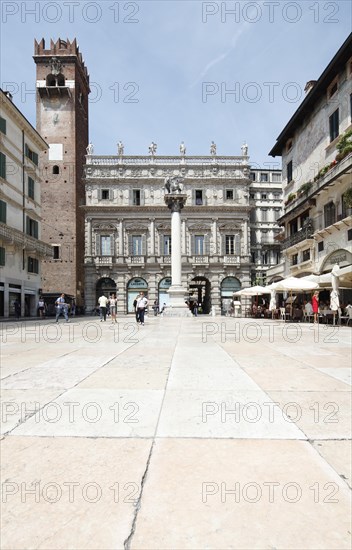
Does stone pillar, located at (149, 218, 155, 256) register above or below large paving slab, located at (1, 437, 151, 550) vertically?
above

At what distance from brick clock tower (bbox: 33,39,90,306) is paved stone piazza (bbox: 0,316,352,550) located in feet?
132

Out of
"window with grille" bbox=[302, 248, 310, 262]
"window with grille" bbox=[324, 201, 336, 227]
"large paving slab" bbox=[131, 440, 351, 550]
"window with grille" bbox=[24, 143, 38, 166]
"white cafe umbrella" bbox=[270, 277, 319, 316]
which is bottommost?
"large paving slab" bbox=[131, 440, 351, 550]

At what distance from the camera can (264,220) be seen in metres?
53.7

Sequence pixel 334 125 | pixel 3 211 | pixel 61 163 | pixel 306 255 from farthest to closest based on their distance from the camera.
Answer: pixel 61 163, pixel 3 211, pixel 306 255, pixel 334 125

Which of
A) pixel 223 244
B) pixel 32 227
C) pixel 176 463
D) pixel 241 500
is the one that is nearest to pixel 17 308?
pixel 32 227

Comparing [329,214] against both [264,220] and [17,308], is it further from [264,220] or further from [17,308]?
[264,220]

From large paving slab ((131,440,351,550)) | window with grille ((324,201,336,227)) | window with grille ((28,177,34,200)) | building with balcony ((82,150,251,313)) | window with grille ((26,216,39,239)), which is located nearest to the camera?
large paving slab ((131,440,351,550))

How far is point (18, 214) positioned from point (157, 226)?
1794cm

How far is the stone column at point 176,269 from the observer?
28188 mm

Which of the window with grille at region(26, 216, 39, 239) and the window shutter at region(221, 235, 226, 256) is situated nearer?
the window with grille at region(26, 216, 39, 239)

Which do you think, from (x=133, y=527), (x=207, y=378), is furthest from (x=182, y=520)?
(x=207, y=378)

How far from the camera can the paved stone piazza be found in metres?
1.89

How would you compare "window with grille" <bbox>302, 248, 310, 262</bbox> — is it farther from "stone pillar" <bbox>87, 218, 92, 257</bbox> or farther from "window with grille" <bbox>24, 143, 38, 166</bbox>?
"stone pillar" <bbox>87, 218, 92, 257</bbox>

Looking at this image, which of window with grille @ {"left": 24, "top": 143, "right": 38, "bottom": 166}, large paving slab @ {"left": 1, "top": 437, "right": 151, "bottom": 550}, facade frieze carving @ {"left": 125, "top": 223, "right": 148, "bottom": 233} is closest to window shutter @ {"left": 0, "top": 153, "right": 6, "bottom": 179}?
window with grille @ {"left": 24, "top": 143, "right": 38, "bottom": 166}
